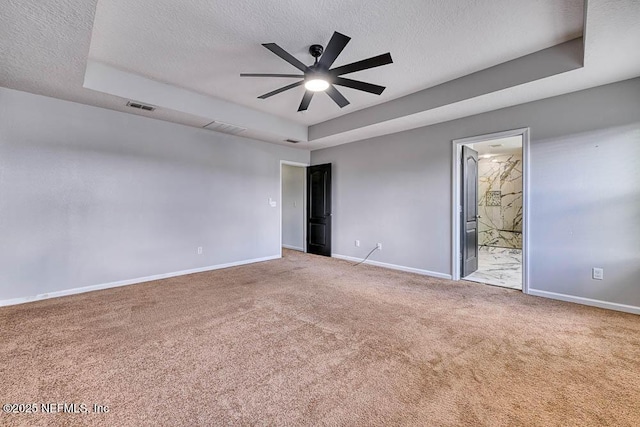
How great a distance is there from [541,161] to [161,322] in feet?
15.9

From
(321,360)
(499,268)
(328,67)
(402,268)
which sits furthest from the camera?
(499,268)

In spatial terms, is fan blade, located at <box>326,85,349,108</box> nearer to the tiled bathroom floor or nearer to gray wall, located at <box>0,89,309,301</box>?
gray wall, located at <box>0,89,309,301</box>

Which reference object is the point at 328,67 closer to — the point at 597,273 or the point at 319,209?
the point at 597,273

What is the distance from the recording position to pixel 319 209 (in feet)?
20.9

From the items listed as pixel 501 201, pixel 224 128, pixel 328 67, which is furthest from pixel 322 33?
pixel 501 201

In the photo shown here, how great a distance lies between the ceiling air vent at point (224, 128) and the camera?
14.7 feet

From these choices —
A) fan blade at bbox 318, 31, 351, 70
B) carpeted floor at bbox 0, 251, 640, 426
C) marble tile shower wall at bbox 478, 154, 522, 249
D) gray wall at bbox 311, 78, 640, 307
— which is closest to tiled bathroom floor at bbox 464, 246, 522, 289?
marble tile shower wall at bbox 478, 154, 522, 249

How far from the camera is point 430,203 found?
4.54 metres

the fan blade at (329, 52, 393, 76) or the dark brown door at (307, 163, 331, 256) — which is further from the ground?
the fan blade at (329, 52, 393, 76)

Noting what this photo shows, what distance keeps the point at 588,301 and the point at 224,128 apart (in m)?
5.68

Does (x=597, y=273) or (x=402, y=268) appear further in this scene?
(x=402, y=268)

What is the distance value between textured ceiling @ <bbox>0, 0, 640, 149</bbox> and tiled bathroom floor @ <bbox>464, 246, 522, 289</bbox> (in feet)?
8.64

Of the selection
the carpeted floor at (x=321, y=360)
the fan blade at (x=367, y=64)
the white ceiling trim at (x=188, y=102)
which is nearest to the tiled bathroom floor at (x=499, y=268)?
the carpeted floor at (x=321, y=360)

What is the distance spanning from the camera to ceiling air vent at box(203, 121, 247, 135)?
4.47m
